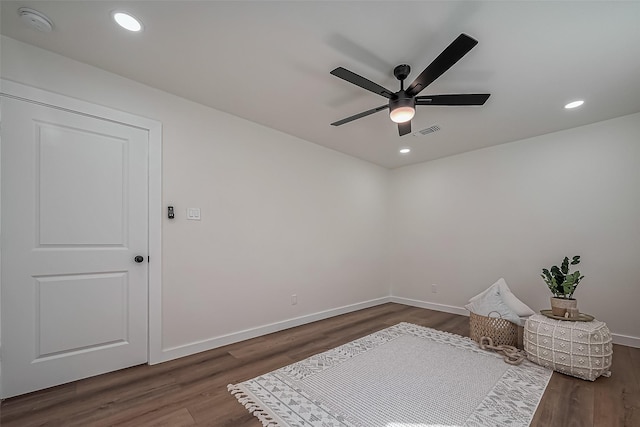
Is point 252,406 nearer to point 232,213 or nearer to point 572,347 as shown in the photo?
point 232,213

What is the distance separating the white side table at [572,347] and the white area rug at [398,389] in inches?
5.2

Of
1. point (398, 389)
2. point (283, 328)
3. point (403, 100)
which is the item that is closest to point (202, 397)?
point (398, 389)

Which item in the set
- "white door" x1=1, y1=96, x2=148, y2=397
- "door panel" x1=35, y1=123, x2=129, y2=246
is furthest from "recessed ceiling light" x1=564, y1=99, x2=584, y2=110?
"door panel" x1=35, y1=123, x2=129, y2=246

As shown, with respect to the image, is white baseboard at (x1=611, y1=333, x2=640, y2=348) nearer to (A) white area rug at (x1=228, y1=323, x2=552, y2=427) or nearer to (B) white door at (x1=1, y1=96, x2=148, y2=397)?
(A) white area rug at (x1=228, y1=323, x2=552, y2=427)

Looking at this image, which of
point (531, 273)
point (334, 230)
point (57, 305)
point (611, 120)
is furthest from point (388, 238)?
point (57, 305)

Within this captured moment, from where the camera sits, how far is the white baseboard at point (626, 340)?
295 centimetres

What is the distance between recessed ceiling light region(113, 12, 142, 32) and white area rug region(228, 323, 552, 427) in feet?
8.42

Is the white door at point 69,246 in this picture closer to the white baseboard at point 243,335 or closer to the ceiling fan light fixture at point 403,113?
the white baseboard at point 243,335

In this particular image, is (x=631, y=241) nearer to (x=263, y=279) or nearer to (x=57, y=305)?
(x=263, y=279)

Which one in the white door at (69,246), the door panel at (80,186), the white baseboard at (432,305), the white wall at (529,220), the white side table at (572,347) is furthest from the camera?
the white baseboard at (432,305)

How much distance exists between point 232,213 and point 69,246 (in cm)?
135

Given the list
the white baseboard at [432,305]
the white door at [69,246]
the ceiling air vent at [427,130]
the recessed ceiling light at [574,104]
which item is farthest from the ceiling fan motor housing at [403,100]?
the white baseboard at [432,305]

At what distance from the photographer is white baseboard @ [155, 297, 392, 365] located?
259cm

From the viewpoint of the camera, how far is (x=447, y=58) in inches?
65.9
